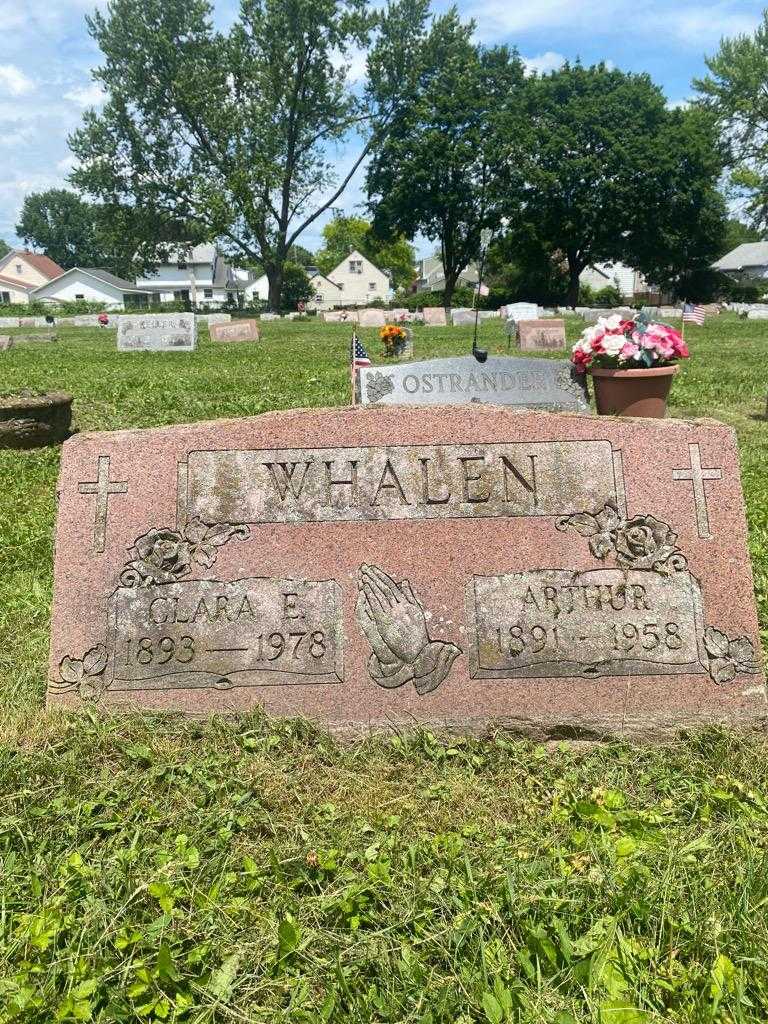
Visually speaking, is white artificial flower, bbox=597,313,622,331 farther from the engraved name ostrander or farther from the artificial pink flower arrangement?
the engraved name ostrander

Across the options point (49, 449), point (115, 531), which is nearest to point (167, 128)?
point (49, 449)

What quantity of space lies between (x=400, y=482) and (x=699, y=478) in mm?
1199

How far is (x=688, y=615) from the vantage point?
303 cm

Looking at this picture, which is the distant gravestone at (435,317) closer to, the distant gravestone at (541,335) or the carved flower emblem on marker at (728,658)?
the distant gravestone at (541,335)

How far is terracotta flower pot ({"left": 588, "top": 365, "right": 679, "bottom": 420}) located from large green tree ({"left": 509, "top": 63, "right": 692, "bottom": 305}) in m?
45.0

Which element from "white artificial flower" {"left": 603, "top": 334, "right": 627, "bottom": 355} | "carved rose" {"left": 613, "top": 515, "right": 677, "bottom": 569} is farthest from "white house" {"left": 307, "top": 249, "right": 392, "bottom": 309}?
"carved rose" {"left": 613, "top": 515, "right": 677, "bottom": 569}

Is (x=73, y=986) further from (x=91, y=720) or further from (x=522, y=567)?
(x=522, y=567)

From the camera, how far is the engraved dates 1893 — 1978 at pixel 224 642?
3.06 m

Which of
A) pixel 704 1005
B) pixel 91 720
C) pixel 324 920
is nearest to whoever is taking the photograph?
pixel 704 1005

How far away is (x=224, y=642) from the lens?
121 inches

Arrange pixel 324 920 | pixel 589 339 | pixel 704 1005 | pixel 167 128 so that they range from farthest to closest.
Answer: pixel 167 128, pixel 589 339, pixel 324 920, pixel 704 1005

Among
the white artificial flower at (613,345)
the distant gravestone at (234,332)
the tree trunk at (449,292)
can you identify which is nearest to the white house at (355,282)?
the tree trunk at (449,292)

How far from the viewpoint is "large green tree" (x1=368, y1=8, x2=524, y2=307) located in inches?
1893

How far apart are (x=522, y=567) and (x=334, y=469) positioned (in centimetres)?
86
